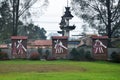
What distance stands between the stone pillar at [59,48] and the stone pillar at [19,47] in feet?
11.1

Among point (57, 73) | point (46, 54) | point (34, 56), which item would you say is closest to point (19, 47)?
point (34, 56)

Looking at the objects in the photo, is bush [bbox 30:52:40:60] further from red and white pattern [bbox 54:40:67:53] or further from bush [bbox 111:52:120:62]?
bush [bbox 111:52:120:62]

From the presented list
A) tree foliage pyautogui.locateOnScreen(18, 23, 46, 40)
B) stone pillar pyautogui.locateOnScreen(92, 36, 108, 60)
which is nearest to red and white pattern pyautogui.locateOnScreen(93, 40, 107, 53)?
stone pillar pyautogui.locateOnScreen(92, 36, 108, 60)

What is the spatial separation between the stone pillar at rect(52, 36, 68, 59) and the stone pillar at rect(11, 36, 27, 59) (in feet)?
11.1

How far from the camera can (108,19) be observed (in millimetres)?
47000

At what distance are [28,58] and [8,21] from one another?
16738 mm

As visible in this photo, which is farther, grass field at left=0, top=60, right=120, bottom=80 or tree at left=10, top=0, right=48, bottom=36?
tree at left=10, top=0, right=48, bottom=36

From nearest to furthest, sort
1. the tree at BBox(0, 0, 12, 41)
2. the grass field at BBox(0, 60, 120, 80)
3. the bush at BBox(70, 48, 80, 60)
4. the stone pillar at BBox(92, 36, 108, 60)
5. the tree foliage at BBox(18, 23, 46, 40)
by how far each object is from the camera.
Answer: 1. the grass field at BBox(0, 60, 120, 80)
2. the bush at BBox(70, 48, 80, 60)
3. the stone pillar at BBox(92, 36, 108, 60)
4. the tree at BBox(0, 0, 12, 41)
5. the tree foliage at BBox(18, 23, 46, 40)

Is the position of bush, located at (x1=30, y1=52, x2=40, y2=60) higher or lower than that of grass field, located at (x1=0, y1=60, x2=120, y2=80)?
higher

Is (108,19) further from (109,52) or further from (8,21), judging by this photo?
(8,21)

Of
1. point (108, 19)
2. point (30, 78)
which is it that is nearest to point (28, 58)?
point (108, 19)

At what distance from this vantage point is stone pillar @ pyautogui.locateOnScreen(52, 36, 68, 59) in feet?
130

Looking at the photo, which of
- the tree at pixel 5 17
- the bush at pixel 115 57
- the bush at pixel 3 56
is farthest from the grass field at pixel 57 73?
the tree at pixel 5 17

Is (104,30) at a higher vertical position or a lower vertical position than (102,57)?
higher
